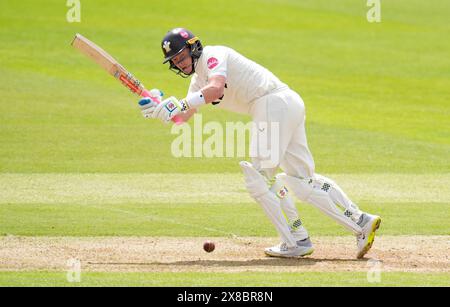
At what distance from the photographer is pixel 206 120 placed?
731 inches

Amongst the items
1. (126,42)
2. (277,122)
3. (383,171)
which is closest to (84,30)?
(126,42)

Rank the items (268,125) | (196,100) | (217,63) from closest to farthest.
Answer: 1. (196,100)
2. (217,63)
3. (268,125)

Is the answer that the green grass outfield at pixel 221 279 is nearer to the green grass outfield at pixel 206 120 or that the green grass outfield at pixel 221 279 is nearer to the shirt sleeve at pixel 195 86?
the green grass outfield at pixel 206 120

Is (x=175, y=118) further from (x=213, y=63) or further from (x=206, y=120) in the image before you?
(x=206, y=120)

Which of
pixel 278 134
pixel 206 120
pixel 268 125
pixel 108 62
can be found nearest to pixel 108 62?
pixel 108 62

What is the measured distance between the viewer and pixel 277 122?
931 cm

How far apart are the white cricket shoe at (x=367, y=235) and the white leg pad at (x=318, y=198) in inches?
2.5

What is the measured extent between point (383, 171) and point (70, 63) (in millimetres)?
10318

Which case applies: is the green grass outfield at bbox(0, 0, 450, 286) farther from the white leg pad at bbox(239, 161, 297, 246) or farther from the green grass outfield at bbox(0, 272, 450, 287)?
the white leg pad at bbox(239, 161, 297, 246)

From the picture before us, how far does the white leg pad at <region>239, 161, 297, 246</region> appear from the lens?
9141 mm

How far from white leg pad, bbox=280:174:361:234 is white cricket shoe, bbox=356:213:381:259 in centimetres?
6

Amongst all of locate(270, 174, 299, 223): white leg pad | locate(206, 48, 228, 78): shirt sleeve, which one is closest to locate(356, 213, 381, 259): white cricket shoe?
locate(270, 174, 299, 223): white leg pad

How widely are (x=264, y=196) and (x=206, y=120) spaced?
31.0ft

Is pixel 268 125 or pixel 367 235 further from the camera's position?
pixel 367 235
